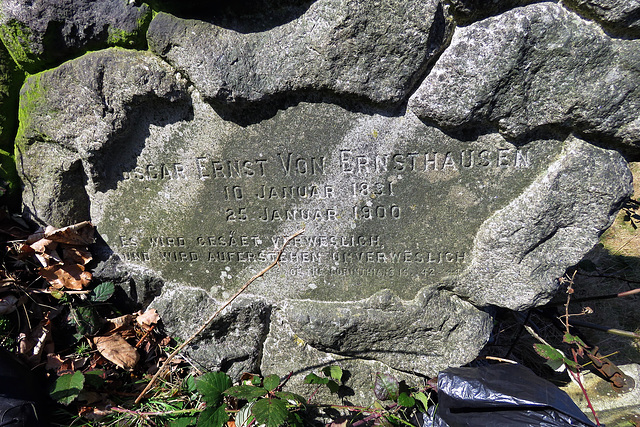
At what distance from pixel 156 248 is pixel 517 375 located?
1.92m

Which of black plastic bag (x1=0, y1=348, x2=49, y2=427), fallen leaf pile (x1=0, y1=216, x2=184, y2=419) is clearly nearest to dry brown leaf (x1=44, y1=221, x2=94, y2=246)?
fallen leaf pile (x1=0, y1=216, x2=184, y2=419)

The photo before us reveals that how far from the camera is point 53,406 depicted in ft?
5.87

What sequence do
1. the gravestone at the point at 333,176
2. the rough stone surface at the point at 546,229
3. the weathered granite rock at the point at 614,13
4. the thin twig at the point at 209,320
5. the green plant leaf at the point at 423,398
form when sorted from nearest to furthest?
the weathered granite rock at the point at 614,13 → the gravestone at the point at 333,176 → the rough stone surface at the point at 546,229 → the thin twig at the point at 209,320 → the green plant leaf at the point at 423,398

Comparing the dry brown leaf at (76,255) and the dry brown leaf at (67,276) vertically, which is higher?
the dry brown leaf at (76,255)

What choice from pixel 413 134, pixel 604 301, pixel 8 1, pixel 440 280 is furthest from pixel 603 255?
pixel 8 1

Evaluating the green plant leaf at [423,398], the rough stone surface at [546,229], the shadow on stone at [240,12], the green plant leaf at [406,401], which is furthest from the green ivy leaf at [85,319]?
the rough stone surface at [546,229]

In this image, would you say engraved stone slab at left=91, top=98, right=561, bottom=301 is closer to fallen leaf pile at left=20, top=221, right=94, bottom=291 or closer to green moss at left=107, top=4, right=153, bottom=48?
fallen leaf pile at left=20, top=221, right=94, bottom=291

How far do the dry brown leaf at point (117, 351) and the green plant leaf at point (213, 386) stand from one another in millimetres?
531

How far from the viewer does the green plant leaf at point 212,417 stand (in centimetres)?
159

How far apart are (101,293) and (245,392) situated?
959mm

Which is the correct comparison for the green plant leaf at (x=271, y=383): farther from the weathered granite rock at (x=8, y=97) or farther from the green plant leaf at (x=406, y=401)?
the weathered granite rock at (x=8, y=97)

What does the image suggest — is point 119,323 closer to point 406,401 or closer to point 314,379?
point 314,379

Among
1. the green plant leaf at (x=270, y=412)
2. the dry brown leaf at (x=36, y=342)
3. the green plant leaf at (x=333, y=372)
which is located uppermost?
the dry brown leaf at (x=36, y=342)

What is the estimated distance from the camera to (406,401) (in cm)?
183
